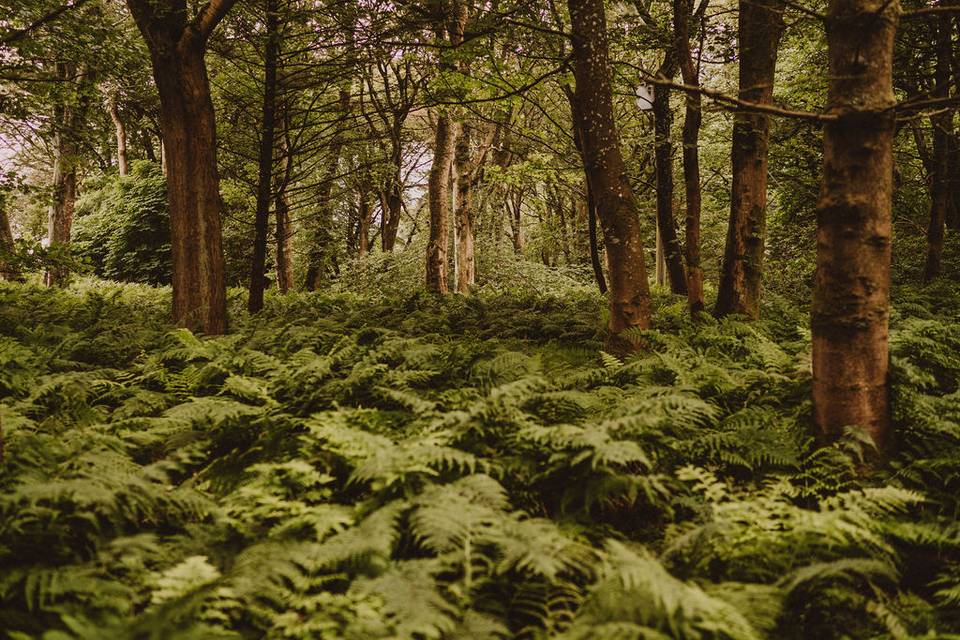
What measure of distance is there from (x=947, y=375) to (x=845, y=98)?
2.91 m

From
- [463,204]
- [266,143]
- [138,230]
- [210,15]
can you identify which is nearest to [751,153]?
[210,15]

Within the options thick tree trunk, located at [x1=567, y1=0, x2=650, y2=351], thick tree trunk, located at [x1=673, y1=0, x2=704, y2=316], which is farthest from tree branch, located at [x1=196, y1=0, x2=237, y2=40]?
thick tree trunk, located at [x1=673, y1=0, x2=704, y2=316]

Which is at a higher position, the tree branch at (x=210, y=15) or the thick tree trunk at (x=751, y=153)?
the tree branch at (x=210, y=15)

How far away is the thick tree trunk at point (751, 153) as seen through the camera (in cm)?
643

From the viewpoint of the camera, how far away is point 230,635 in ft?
6.69

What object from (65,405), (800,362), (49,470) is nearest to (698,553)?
(800,362)

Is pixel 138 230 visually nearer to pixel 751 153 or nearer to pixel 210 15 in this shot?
pixel 210 15

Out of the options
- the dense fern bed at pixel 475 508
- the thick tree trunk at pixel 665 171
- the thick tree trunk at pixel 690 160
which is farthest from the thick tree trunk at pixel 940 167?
the dense fern bed at pixel 475 508

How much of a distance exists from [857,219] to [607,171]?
2849mm

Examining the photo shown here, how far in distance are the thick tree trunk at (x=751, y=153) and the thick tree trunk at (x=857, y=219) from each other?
321 cm

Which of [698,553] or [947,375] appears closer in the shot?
[698,553]

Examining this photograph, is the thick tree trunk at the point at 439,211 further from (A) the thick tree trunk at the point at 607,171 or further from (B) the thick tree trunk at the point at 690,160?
(A) the thick tree trunk at the point at 607,171

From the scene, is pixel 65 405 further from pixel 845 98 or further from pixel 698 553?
pixel 845 98

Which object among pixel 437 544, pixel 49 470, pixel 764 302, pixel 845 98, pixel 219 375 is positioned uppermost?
pixel 845 98
